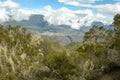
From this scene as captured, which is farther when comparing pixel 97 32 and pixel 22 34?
pixel 22 34

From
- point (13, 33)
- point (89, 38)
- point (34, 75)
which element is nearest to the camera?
point (34, 75)

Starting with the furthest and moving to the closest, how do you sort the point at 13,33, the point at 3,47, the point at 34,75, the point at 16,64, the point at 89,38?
the point at 13,33 → the point at 3,47 → the point at 89,38 → the point at 16,64 → the point at 34,75

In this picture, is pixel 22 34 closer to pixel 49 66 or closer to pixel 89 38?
pixel 89 38


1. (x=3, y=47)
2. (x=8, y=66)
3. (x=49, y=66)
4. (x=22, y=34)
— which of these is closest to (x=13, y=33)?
(x=22, y=34)

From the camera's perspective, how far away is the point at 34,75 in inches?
1662

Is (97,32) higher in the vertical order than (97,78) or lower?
higher

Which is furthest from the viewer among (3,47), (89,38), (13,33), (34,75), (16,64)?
(13,33)

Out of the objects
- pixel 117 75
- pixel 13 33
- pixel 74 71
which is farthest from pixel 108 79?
pixel 13 33

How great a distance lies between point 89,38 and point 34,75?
32.8m

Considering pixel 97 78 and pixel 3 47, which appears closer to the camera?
pixel 97 78

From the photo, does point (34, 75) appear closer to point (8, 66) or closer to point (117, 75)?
point (117, 75)

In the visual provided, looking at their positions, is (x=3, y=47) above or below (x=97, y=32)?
below

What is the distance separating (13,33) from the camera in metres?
103

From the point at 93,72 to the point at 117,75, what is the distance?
4.09 metres
